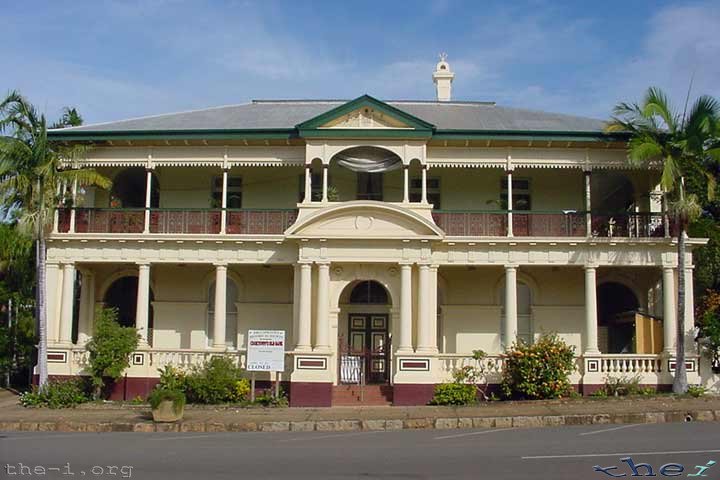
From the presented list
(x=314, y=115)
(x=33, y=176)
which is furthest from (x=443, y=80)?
(x=33, y=176)

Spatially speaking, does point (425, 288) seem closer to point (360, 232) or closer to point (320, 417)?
point (360, 232)

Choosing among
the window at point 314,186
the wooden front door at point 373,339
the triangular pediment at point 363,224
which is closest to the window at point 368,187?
the window at point 314,186

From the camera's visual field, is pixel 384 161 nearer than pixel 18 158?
No

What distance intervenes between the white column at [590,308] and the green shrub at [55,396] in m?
13.6

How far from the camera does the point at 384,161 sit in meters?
23.0

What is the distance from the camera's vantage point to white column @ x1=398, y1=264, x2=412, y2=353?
21.6m

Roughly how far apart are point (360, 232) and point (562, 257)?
566 cm

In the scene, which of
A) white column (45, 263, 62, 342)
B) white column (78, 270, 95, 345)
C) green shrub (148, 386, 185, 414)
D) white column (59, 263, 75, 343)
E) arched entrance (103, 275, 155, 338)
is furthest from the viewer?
arched entrance (103, 275, 155, 338)

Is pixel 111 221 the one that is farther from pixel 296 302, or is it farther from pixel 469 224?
pixel 469 224

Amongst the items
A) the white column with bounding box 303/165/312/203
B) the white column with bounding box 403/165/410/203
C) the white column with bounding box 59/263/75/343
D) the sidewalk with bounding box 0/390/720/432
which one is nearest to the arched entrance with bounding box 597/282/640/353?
the sidewalk with bounding box 0/390/720/432

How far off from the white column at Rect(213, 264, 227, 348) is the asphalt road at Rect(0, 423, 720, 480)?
22.5ft

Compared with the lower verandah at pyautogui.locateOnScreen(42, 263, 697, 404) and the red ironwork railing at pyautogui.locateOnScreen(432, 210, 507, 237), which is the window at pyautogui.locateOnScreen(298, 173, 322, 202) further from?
the red ironwork railing at pyautogui.locateOnScreen(432, 210, 507, 237)

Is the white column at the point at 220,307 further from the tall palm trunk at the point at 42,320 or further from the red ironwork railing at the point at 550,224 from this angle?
the red ironwork railing at the point at 550,224

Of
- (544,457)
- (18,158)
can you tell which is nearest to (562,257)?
(544,457)
